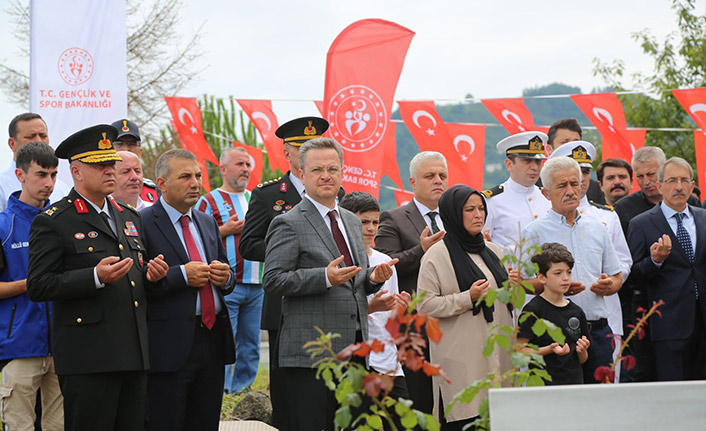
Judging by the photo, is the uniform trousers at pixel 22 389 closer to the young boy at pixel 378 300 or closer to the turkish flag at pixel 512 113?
the young boy at pixel 378 300

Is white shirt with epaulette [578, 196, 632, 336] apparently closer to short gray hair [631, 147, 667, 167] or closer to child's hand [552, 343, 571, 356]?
child's hand [552, 343, 571, 356]

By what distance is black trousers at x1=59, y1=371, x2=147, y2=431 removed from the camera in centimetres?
431

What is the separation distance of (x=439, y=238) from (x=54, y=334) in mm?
2550

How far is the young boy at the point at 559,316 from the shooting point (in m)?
5.17

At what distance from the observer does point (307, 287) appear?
4465 mm

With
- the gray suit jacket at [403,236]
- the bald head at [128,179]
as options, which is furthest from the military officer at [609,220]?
the bald head at [128,179]

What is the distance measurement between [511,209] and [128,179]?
2.93m

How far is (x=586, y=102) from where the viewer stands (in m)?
10.8

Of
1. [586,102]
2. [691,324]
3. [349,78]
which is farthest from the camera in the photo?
[586,102]

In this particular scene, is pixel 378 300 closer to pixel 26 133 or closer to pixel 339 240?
pixel 339 240

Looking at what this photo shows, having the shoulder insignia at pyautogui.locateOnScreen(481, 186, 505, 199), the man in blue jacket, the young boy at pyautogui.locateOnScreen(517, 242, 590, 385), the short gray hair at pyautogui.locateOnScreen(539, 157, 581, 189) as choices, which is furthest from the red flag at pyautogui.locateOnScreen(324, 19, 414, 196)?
the man in blue jacket

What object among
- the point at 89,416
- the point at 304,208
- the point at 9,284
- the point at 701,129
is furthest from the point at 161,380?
the point at 701,129

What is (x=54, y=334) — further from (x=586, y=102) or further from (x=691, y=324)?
(x=586, y=102)

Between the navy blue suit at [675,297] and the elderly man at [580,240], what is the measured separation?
797 mm
